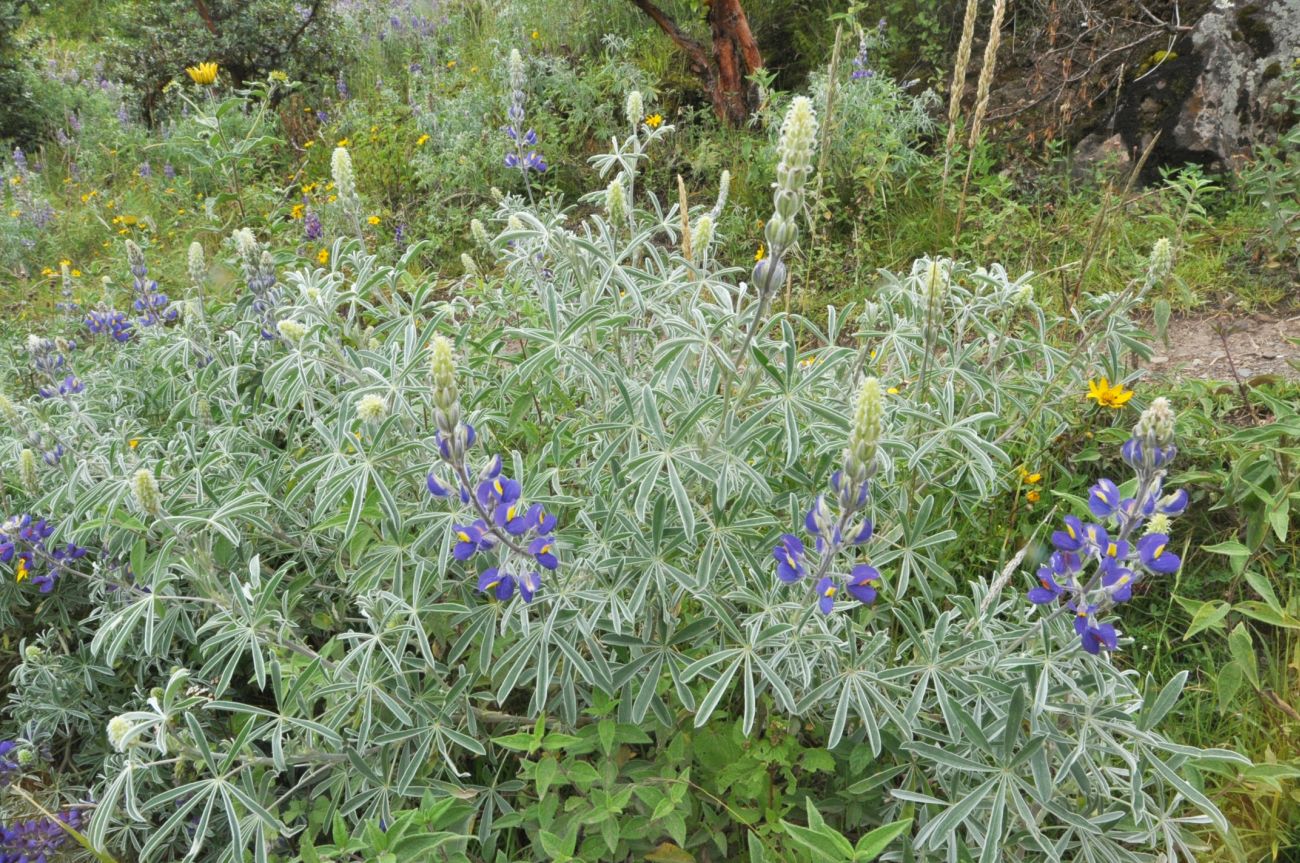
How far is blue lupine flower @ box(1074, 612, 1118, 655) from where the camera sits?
159 centimetres

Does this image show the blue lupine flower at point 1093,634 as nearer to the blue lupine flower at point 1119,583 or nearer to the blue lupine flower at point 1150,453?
the blue lupine flower at point 1119,583

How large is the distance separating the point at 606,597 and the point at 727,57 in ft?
16.3

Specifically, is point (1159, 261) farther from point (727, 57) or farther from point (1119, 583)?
point (727, 57)

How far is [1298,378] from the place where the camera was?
3.05 metres

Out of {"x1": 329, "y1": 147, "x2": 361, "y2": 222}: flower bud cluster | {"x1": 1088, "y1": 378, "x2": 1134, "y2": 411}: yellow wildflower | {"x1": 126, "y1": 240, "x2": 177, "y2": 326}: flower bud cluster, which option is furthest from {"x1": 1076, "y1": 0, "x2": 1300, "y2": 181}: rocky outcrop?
{"x1": 126, "y1": 240, "x2": 177, "y2": 326}: flower bud cluster

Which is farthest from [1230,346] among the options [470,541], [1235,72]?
[470,541]

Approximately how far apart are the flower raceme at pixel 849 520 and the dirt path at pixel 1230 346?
7.12ft

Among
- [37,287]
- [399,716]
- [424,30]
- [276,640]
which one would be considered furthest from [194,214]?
[399,716]

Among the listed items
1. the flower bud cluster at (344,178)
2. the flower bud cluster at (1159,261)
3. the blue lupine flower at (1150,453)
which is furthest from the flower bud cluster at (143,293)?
the flower bud cluster at (1159,261)

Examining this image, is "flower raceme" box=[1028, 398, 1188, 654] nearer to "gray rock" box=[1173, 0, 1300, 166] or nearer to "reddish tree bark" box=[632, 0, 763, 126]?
"gray rock" box=[1173, 0, 1300, 166]

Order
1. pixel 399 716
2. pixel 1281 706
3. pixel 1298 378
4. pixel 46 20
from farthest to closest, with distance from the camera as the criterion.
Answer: pixel 46 20
pixel 1298 378
pixel 1281 706
pixel 399 716

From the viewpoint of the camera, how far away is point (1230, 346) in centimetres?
354

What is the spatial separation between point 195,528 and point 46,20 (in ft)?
45.5

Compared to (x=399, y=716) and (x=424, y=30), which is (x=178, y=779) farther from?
(x=424, y=30)
